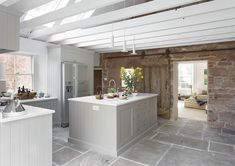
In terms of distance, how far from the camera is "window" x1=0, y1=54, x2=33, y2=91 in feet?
14.3

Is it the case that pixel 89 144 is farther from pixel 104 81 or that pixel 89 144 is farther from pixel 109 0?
pixel 104 81

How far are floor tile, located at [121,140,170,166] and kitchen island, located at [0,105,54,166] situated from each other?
1503 mm

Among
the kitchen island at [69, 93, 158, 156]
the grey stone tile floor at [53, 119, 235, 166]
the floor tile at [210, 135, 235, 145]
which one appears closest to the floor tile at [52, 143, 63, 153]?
the grey stone tile floor at [53, 119, 235, 166]

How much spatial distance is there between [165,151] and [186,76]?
8295 millimetres

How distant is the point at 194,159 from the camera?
3004mm

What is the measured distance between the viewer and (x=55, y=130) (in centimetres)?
462

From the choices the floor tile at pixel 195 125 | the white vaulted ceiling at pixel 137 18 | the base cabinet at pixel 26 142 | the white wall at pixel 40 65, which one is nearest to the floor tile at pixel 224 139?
the floor tile at pixel 195 125

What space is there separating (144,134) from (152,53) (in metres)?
3.16

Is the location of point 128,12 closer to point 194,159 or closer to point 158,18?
point 158,18

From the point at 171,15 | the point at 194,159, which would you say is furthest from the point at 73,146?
the point at 171,15

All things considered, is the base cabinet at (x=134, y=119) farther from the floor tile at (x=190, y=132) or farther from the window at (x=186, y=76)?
the window at (x=186, y=76)

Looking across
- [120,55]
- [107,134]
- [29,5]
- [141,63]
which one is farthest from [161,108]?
[29,5]

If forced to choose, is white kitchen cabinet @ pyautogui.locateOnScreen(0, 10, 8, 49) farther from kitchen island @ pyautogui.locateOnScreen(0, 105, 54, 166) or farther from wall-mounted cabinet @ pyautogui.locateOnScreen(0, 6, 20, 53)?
kitchen island @ pyautogui.locateOnScreen(0, 105, 54, 166)

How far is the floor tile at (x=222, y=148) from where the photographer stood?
333cm
